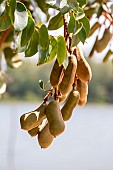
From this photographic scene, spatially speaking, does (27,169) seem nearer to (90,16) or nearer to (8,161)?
(8,161)

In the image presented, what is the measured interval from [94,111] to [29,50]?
24.2ft

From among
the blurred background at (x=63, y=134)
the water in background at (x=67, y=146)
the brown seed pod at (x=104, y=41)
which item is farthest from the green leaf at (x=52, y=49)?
the water in background at (x=67, y=146)

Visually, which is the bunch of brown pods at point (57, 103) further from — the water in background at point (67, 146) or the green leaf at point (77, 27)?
the water in background at point (67, 146)

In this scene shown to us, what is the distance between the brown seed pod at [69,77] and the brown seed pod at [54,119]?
0.02 meters

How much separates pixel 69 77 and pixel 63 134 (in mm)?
5729

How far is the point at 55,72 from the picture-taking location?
0.47m

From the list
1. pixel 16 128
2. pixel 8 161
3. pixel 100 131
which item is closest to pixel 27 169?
pixel 8 161

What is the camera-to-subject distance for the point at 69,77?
46 centimetres

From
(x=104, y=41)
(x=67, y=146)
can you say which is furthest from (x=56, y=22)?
(x=67, y=146)

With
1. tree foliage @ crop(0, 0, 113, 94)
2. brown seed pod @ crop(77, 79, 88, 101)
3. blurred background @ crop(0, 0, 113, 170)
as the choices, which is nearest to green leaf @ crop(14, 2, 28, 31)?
tree foliage @ crop(0, 0, 113, 94)

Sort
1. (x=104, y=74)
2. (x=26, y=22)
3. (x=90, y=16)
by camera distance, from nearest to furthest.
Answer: (x=26, y=22)
(x=90, y=16)
(x=104, y=74)

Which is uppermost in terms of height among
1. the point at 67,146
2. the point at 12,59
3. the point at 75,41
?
the point at 75,41

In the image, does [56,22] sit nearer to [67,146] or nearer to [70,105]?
[70,105]

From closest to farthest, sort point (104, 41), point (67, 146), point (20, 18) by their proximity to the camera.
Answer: point (20, 18), point (104, 41), point (67, 146)
